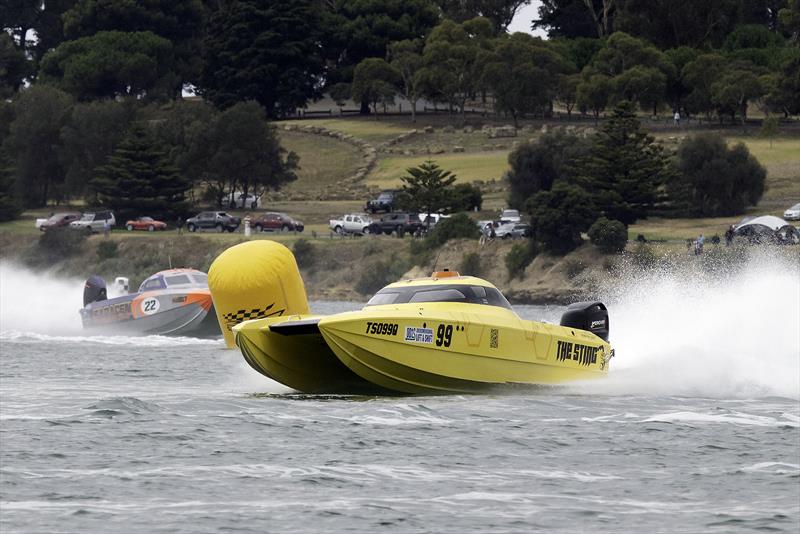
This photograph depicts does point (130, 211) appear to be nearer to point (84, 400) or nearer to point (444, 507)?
point (84, 400)

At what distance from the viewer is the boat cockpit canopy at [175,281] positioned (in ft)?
153

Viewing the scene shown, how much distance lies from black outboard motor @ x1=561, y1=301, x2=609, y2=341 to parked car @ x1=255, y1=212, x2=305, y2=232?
216ft

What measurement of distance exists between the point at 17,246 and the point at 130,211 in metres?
9.11

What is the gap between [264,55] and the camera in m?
145

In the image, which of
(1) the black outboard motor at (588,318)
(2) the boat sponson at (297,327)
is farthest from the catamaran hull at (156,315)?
(2) the boat sponson at (297,327)

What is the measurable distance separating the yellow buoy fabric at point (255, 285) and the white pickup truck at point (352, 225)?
58431 mm

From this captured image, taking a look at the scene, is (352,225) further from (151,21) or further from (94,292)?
(151,21)

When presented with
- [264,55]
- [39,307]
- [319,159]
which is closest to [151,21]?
[264,55]

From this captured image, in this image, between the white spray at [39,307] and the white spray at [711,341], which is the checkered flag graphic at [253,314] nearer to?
the white spray at [711,341]

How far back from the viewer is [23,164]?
377 feet

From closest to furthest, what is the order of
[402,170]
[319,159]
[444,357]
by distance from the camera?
1. [444,357]
2. [402,170]
3. [319,159]

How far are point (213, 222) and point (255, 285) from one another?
218ft

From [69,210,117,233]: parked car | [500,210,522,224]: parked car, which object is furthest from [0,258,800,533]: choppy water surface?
[69,210,117,233]: parked car

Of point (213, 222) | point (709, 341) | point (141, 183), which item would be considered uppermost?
point (709, 341)
